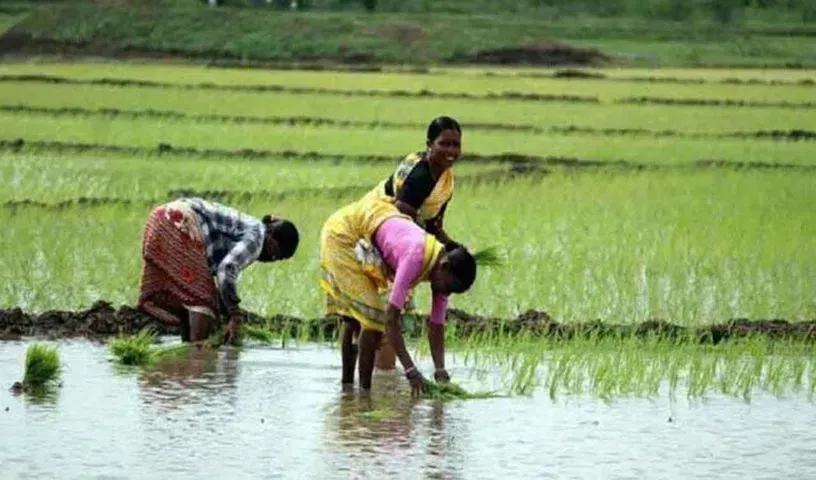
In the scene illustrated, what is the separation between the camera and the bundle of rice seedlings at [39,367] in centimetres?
760

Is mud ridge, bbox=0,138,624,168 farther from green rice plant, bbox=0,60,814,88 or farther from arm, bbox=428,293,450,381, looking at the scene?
arm, bbox=428,293,450,381

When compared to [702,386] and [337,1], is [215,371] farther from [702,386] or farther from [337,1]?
[337,1]

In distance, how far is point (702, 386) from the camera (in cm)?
799

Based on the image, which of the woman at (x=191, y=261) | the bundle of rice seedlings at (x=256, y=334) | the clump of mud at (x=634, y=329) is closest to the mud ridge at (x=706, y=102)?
the clump of mud at (x=634, y=329)

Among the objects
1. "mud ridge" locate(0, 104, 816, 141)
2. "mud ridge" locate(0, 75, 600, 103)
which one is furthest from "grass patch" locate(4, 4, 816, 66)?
"mud ridge" locate(0, 104, 816, 141)

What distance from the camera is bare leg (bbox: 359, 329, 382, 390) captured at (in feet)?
25.3

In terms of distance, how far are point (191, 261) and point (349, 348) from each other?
1.13 m

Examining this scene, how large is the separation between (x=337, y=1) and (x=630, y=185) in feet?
99.7

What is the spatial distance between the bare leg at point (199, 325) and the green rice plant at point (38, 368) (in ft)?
3.87

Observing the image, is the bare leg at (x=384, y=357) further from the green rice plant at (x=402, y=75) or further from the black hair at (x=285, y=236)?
the green rice plant at (x=402, y=75)

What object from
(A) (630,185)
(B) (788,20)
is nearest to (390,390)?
(A) (630,185)

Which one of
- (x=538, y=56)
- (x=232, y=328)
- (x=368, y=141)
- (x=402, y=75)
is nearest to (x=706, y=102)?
(x=368, y=141)

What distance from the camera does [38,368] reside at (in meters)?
7.61

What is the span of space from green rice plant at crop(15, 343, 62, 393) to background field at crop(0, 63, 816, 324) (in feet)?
7.79
